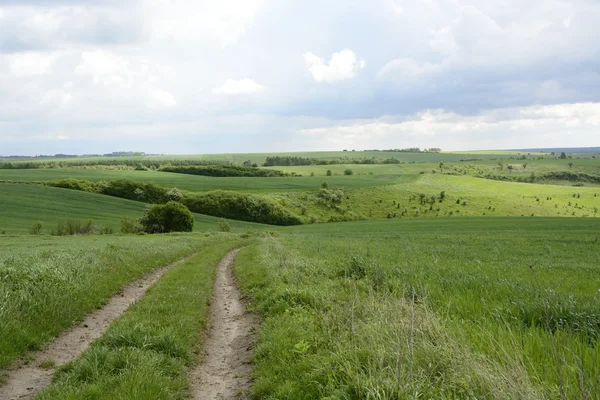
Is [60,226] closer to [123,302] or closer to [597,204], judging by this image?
[123,302]

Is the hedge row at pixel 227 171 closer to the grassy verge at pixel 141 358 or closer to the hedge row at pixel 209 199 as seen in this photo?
the hedge row at pixel 209 199

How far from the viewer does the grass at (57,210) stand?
66.8 metres

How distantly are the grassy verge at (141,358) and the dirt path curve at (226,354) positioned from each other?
33cm

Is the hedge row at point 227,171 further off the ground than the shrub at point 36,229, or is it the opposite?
the hedge row at point 227,171

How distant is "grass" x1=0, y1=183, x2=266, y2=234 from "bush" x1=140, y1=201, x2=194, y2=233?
5386mm

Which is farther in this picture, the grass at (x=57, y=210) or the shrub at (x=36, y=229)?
the grass at (x=57, y=210)

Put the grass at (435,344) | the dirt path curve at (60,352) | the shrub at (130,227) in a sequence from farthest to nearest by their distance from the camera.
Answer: the shrub at (130,227) < the dirt path curve at (60,352) < the grass at (435,344)

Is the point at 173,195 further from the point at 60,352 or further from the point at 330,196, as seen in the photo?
the point at 60,352

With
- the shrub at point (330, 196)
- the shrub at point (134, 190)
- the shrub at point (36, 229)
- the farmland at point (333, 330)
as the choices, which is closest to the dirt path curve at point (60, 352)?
the farmland at point (333, 330)

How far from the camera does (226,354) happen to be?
8953mm

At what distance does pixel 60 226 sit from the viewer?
62.1m

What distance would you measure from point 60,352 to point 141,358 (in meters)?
2.59

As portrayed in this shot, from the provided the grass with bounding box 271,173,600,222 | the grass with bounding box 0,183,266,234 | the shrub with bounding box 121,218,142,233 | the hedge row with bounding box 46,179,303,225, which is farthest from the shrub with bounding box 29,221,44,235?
the grass with bounding box 271,173,600,222

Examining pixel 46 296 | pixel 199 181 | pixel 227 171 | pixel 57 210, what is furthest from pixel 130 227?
pixel 227 171
